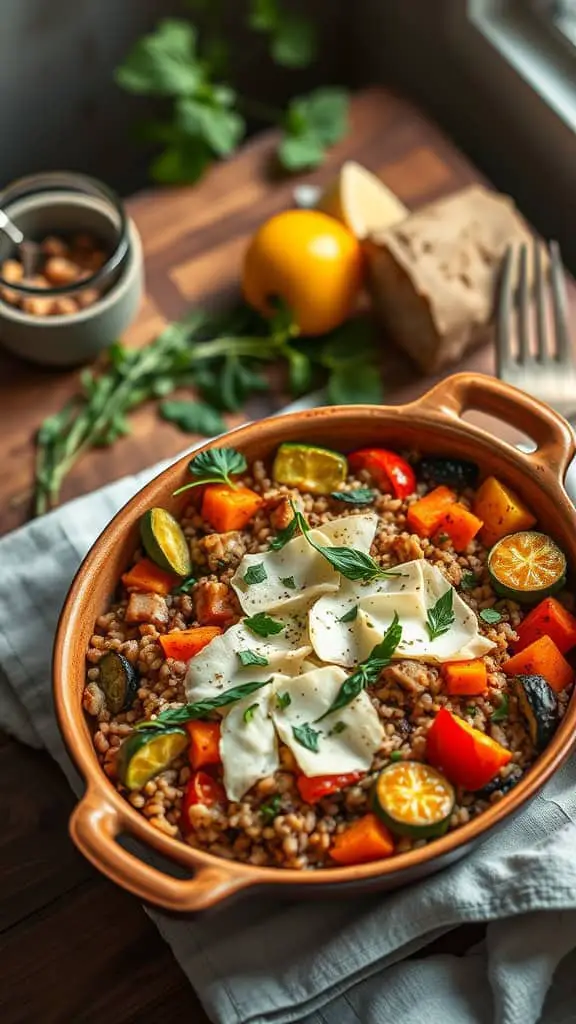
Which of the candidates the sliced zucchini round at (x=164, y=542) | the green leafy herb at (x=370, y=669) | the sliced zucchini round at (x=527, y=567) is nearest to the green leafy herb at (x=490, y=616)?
the sliced zucchini round at (x=527, y=567)

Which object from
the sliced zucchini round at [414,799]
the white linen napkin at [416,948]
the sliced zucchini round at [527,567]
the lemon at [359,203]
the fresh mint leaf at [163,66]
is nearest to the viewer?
the sliced zucchini round at [414,799]

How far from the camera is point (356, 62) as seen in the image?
316 centimetres

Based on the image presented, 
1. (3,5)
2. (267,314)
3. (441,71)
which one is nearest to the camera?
(267,314)

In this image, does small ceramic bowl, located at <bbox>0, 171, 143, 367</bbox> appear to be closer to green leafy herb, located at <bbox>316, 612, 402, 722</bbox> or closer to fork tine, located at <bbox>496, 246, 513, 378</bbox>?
fork tine, located at <bbox>496, 246, 513, 378</bbox>

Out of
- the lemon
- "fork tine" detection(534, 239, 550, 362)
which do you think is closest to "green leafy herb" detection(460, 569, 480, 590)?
"fork tine" detection(534, 239, 550, 362)

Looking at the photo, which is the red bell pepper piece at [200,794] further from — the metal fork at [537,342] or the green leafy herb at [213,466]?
the metal fork at [537,342]

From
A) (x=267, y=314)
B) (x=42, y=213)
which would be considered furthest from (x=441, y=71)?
(x=42, y=213)

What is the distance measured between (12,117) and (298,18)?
0.75 m

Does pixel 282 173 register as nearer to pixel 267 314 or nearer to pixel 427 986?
pixel 267 314

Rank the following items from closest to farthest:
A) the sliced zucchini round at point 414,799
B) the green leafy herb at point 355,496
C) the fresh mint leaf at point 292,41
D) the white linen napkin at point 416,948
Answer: the sliced zucchini round at point 414,799 < the white linen napkin at point 416,948 < the green leafy herb at point 355,496 < the fresh mint leaf at point 292,41

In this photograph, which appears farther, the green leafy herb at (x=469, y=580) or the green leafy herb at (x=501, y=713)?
the green leafy herb at (x=469, y=580)

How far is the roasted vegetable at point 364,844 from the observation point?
163cm

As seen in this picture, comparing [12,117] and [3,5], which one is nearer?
[3,5]

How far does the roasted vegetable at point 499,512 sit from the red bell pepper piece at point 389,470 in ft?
0.40
